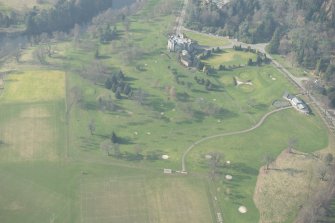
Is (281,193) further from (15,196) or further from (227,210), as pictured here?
(15,196)

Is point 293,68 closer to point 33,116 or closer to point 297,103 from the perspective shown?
point 297,103

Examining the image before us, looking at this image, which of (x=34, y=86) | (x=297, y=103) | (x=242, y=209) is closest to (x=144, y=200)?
(x=242, y=209)

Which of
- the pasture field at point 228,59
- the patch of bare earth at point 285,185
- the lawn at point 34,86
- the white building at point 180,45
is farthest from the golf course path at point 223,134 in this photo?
the white building at point 180,45

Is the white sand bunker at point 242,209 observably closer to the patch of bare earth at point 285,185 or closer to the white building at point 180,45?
the patch of bare earth at point 285,185

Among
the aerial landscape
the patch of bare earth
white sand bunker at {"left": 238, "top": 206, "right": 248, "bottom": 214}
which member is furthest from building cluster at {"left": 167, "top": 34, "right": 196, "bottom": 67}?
white sand bunker at {"left": 238, "top": 206, "right": 248, "bottom": 214}

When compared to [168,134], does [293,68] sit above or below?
above

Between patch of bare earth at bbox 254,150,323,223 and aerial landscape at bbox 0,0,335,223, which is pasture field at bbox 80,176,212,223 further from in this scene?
patch of bare earth at bbox 254,150,323,223
